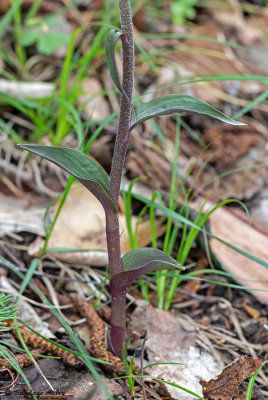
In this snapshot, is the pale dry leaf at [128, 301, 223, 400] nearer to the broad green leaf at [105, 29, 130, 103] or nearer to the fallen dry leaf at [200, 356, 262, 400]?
the fallen dry leaf at [200, 356, 262, 400]

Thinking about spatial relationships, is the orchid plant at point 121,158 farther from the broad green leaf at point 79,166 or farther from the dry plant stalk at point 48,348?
the dry plant stalk at point 48,348

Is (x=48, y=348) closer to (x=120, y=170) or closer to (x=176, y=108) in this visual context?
(x=120, y=170)

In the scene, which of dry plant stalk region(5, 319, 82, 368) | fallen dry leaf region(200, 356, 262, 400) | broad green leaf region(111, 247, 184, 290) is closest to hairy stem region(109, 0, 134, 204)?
broad green leaf region(111, 247, 184, 290)

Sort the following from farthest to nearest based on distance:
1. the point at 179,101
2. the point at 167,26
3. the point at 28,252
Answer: the point at 167,26
the point at 28,252
the point at 179,101

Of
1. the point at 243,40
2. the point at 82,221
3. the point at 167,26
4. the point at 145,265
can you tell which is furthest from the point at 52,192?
the point at 243,40

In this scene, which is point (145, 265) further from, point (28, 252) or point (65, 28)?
point (65, 28)

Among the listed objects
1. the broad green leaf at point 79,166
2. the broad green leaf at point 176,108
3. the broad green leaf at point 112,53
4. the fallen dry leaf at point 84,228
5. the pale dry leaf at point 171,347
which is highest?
the broad green leaf at point 112,53

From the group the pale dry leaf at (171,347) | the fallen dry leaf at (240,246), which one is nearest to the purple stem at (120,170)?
the pale dry leaf at (171,347)

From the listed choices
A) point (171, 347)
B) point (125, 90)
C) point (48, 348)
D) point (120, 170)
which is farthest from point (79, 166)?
point (171, 347)
